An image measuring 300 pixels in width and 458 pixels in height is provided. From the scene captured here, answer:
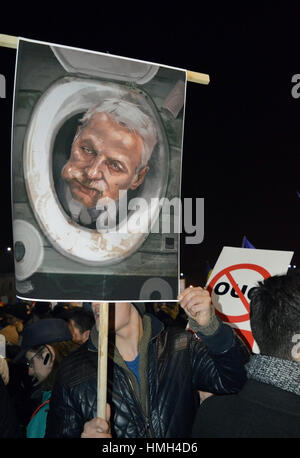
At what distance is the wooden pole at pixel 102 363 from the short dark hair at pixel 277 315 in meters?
0.59

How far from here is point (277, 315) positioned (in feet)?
5.60

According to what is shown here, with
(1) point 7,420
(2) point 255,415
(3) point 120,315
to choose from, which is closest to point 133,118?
(3) point 120,315

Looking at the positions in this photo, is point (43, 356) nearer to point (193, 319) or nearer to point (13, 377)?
point (13, 377)

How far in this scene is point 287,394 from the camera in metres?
1.55

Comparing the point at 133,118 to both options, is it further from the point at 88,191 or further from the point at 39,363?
the point at 39,363

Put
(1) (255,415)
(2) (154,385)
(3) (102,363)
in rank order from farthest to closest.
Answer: (2) (154,385), (3) (102,363), (1) (255,415)

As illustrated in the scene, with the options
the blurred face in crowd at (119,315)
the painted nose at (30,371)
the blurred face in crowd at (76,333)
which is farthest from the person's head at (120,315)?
the blurred face in crowd at (76,333)

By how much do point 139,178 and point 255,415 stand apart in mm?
1090

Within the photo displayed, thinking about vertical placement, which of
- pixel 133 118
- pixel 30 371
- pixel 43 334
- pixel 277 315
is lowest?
pixel 30 371

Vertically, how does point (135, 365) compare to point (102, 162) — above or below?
below

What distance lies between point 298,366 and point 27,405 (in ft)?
7.57

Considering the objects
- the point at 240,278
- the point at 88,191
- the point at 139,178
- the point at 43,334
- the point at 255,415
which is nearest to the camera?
the point at 255,415
